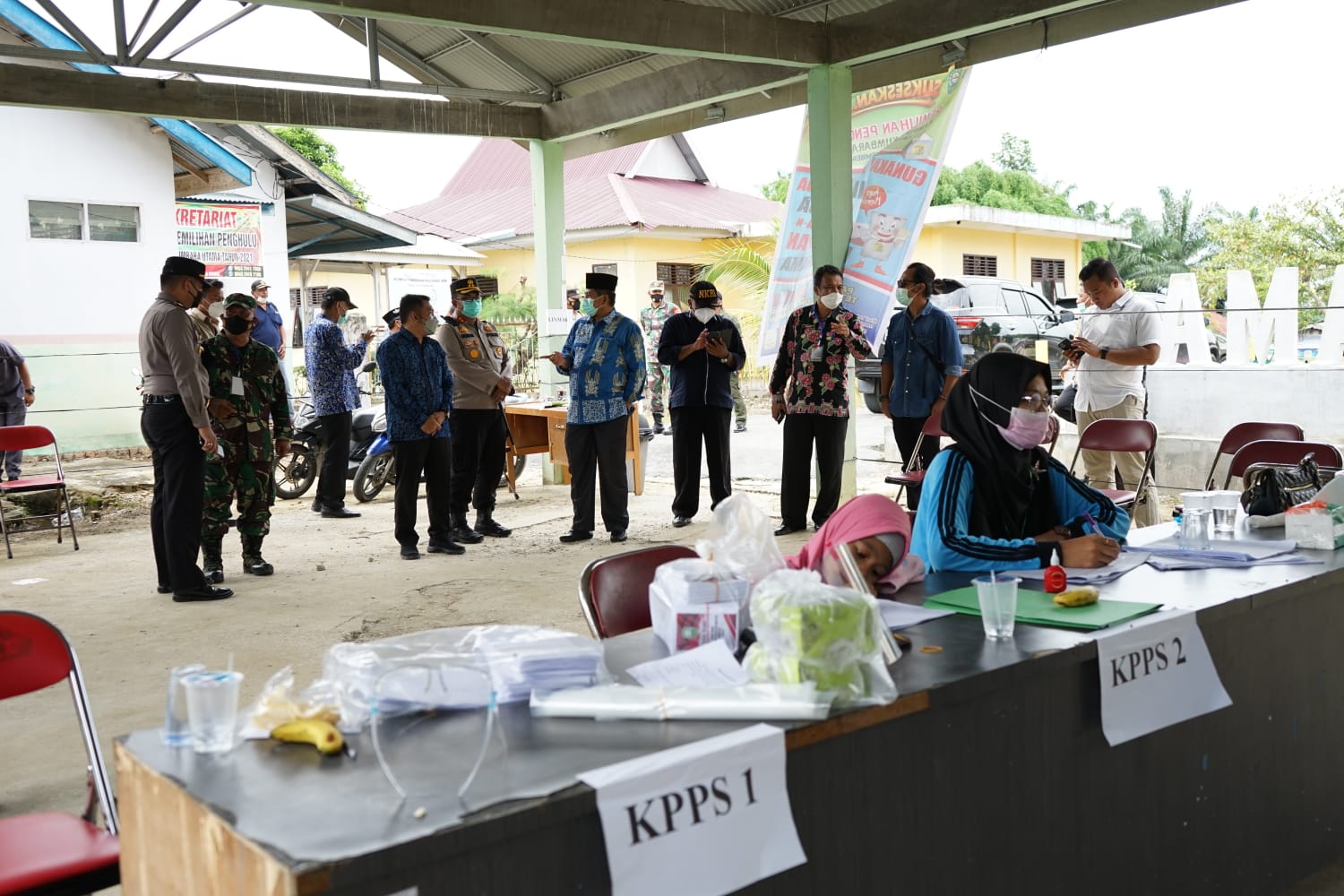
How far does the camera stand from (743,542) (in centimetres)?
242

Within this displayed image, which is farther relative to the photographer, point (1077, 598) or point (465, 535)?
point (465, 535)

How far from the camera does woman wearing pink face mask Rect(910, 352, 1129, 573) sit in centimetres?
300

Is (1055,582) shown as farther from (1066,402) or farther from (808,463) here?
(1066,402)

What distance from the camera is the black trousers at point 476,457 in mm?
7867

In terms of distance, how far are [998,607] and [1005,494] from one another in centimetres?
116

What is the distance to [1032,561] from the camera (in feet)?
9.82

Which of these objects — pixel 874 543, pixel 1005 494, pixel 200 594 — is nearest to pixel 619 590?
pixel 874 543

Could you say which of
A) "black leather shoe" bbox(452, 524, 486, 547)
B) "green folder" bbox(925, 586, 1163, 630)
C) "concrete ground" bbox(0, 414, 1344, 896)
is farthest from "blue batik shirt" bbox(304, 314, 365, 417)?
"green folder" bbox(925, 586, 1163, 630)

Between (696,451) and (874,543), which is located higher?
(874,543)

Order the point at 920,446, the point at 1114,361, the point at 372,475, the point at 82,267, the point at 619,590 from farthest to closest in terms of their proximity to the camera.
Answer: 1. the point at 82,267
2. the point at 372,475
3. the point at 920,446
4. the point at 1114,361
5. the point at 619,590

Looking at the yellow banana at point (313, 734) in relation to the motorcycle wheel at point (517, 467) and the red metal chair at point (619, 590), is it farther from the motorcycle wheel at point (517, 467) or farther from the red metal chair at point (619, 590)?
the motorcycle wheel at point (517, 467)

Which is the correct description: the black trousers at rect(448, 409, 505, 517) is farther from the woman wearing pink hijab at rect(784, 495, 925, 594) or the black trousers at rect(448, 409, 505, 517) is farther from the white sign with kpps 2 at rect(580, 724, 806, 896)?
the white sign with kpps 2 at rect(580, 724, 806, 896)

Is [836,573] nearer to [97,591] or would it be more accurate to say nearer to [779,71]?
[97,591]

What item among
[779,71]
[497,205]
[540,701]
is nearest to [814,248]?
[779,71]
